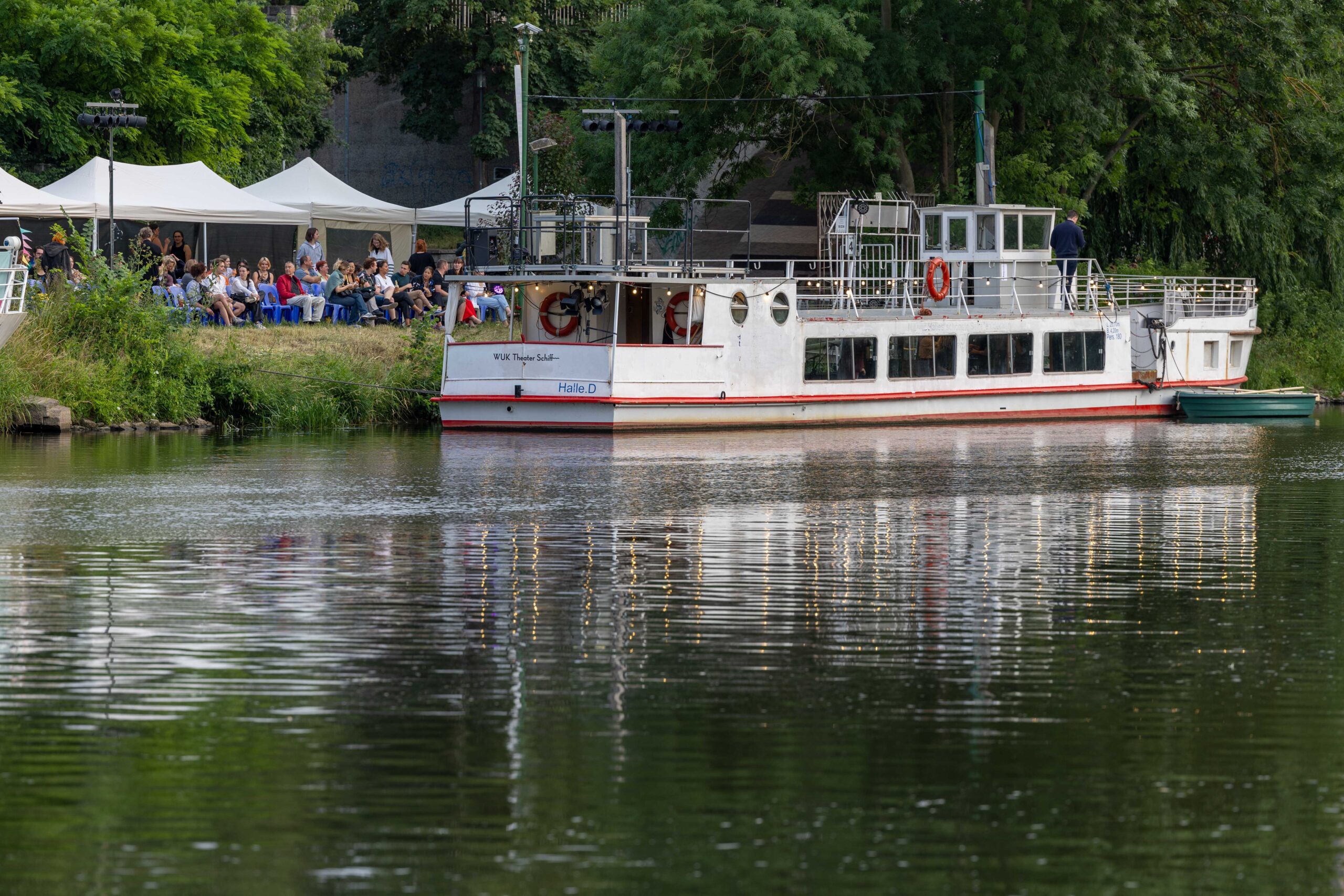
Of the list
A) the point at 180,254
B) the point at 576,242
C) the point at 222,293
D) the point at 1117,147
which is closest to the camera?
the point at 576,242

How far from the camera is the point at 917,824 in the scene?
28.9ft

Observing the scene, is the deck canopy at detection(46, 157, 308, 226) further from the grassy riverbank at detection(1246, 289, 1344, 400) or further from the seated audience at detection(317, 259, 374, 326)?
the grassy riverbank at detection(1246, 289, 1344, 400)

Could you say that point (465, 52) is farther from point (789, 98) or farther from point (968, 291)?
point (968, 291)

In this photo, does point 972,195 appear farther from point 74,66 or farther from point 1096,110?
point 74,66

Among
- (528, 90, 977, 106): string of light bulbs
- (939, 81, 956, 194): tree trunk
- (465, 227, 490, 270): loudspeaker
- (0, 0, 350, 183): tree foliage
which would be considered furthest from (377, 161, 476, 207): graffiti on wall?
(465, 227, 490, 270): loudspeaker

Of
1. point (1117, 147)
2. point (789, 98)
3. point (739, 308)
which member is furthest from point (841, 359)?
point (1117, 147)

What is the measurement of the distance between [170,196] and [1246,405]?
2183cm

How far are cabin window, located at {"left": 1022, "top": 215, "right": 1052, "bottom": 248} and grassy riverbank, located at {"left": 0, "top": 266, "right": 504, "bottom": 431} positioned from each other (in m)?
11.7

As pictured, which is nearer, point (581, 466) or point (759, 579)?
point (759, 579)

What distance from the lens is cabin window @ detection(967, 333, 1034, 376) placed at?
38281 mm

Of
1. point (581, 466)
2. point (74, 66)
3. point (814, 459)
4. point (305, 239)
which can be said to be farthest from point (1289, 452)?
point (74, 66)

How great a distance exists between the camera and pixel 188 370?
3466cm

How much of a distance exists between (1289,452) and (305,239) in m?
20.2

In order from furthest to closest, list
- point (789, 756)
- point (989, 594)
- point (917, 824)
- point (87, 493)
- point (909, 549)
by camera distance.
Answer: point (87, 493), point (909, 549), point (989, 594), point (789, 756), point (917, 824)
